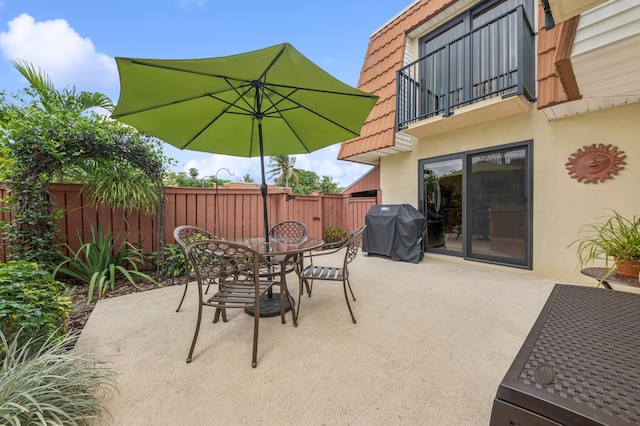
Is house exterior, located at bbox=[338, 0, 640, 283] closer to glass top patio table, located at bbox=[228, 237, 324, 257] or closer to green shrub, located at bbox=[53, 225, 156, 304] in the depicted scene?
glass top patio table, located at bbox=[228, 237, 324, 257]

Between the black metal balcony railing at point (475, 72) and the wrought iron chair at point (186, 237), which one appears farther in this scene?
the black metal balcony railing at point (475, 72)

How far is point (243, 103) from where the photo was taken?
260 centimetres

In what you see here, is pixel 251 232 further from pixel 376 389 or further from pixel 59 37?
pixel 59 37

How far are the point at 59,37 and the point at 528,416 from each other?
8441 mm

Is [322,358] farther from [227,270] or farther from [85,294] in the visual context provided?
[85,294]

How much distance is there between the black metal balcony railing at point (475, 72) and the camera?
358cm

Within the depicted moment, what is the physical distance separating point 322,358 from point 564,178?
405 cm

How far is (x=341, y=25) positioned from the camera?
620 cm

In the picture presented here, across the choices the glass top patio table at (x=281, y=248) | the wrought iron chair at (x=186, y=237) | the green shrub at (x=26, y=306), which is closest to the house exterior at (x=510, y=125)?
the glass top patio table at (x=281, y=248)

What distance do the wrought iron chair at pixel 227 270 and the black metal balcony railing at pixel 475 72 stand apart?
3.89 metres

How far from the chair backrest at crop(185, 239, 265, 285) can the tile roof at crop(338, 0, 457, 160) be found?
403cm

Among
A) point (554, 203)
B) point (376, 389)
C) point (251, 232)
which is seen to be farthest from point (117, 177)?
point (554, 203)

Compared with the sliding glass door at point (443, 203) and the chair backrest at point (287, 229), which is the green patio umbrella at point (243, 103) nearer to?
the chair backrest at point (287, 229)

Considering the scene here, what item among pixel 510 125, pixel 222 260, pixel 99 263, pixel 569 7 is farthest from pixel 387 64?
pixel 99 263
